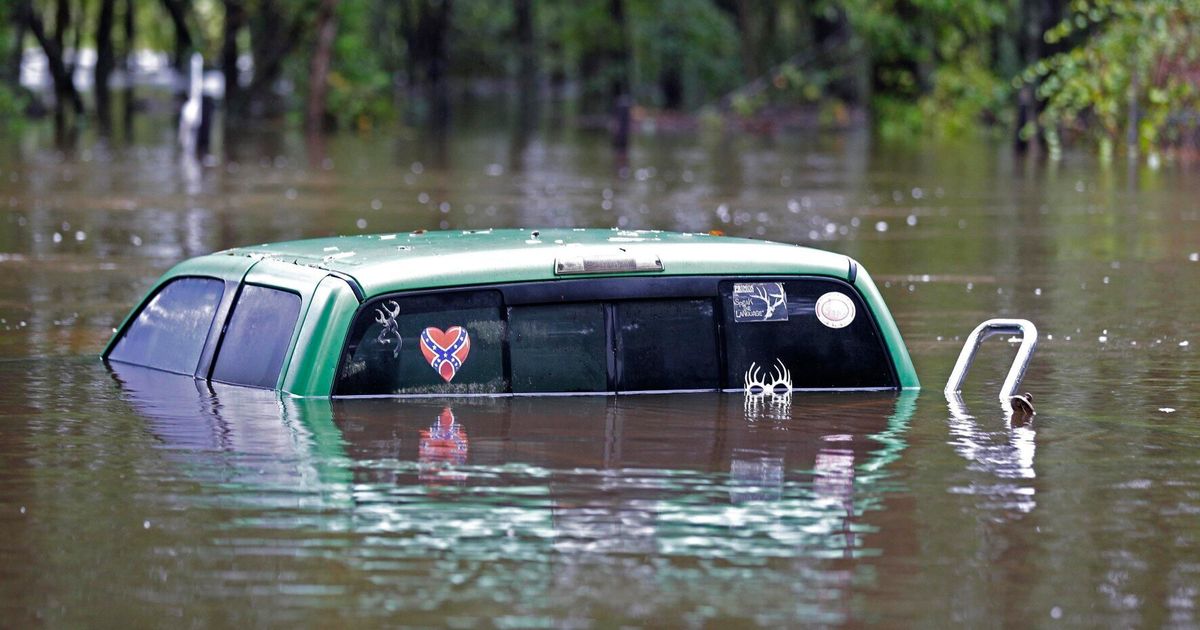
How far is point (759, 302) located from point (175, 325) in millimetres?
2892

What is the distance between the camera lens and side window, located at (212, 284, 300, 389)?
10.4m

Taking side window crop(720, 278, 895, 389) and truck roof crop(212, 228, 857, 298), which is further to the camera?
side window crop(720, 278, 895, 389)

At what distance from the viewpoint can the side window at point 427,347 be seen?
33.1 ft

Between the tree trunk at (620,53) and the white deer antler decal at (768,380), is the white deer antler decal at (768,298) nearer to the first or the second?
the white deer antler decal at (768,380)

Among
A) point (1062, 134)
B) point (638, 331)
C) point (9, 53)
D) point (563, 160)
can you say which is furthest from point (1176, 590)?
point (9, 53)

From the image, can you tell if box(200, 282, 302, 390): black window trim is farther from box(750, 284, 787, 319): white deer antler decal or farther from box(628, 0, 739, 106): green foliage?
box(628, 0, 739, 106): green foliage

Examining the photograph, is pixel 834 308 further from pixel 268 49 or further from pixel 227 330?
pixel 268 49

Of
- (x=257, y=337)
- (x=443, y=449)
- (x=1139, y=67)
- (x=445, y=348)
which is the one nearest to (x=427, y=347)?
(x=445, y=348)

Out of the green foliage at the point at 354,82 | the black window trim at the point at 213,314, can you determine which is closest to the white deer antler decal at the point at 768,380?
the black window trim at the point at 213,314

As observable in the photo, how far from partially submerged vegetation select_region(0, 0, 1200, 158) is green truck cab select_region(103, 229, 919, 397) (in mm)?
20085

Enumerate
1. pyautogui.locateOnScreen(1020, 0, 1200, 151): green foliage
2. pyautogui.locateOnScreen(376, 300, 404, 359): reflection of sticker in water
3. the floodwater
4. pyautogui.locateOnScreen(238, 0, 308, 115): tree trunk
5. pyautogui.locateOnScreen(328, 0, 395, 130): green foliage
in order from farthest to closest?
pyautogui.locateOnScreen(238, 0, 308, 115): tree trunk, pyautogui.locateOnScreen(328, 0, 395, 130): green foliage, pyautogui.locateOnScreen(1020, 0, 1200, 151): green foliage, pyautogui.locateOnScreen(376, 300, 404, 359): reflection of sticker in water, the floodwater

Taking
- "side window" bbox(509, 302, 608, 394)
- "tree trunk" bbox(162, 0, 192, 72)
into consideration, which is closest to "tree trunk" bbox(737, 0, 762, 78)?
"tree trunk" bbox(162, 0, 192, 72)

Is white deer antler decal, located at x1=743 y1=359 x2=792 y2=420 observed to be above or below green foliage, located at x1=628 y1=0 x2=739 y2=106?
below

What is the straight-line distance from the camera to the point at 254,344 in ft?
35.0
